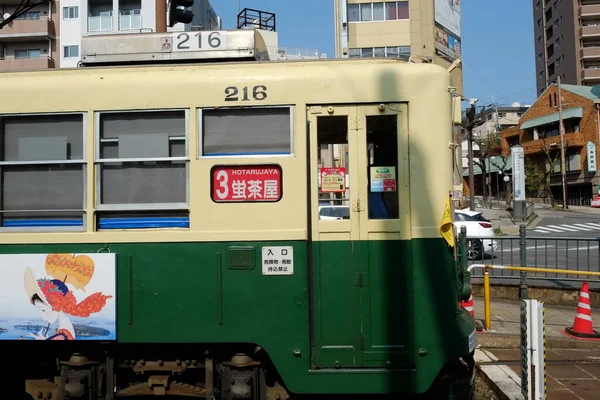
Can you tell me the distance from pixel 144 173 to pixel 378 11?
128ft

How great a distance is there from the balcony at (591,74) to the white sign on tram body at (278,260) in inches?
2791

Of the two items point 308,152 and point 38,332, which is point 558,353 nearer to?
point 308,152

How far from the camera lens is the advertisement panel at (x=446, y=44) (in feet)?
133

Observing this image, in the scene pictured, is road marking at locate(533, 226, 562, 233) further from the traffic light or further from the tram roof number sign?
the tram roof number sign

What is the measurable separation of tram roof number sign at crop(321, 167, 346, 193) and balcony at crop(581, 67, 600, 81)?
70456 millimetres

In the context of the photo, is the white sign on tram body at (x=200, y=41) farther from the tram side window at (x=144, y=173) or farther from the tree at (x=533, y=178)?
the tree at (x=533, y=178)

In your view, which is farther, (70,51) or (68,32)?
(70,51)

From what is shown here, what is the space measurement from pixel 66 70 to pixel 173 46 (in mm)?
900

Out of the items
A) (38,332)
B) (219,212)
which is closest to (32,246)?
(38,332)

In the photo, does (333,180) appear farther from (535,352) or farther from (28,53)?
(28,53)

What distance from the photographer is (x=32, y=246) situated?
4.09 meters

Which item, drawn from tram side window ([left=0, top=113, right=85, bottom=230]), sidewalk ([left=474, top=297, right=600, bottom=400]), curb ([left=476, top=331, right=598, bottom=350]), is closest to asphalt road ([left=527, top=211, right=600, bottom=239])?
sidewalk ([left=474, top=297, right=600, bottom=400])

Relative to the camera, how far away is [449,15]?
42.9 metres

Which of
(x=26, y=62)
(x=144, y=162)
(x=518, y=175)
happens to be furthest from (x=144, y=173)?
(x=26, y=62)
